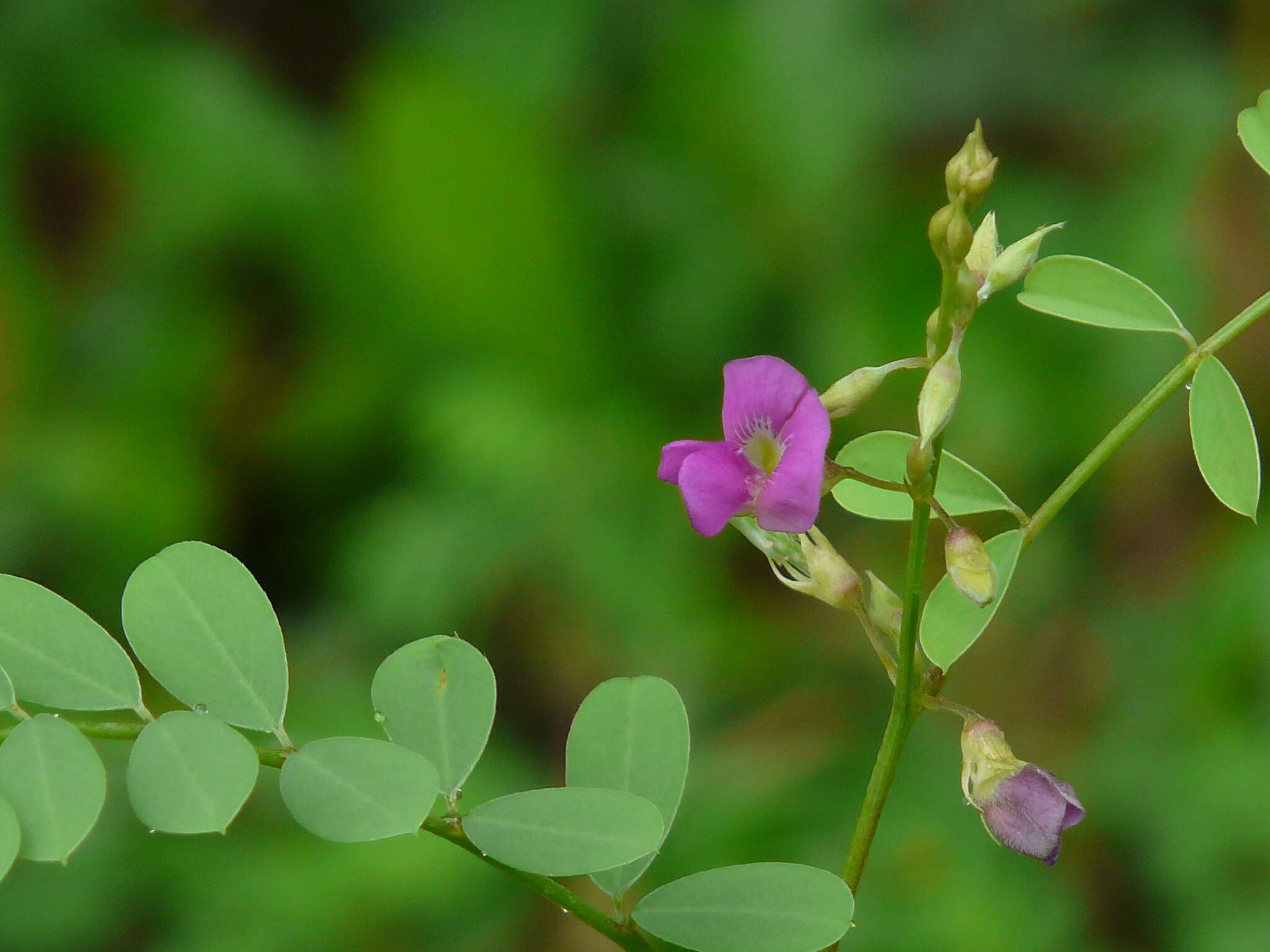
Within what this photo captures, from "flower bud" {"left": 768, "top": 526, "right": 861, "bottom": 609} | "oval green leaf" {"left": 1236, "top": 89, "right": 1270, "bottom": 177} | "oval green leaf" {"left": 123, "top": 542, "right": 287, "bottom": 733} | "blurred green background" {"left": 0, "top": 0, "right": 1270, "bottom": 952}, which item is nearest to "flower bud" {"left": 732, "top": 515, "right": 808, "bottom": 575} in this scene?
"flower bud" {"left": 768, "top": 526, "right": 861, "bottom": 609}

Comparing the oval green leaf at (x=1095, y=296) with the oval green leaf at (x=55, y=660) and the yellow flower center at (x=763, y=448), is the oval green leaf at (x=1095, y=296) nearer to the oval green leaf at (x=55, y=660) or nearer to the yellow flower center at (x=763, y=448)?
the yellow flower center at (x=763, y=448)

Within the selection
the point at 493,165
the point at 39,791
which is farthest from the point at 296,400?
the point at 39,791

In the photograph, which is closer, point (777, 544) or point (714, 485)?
point (714, 485)

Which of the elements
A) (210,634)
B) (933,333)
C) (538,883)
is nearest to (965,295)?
(933,333)

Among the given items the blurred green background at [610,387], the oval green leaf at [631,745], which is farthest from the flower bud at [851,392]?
the blurred green background at [610,387]

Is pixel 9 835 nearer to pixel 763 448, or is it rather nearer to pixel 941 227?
pixel 763 448
